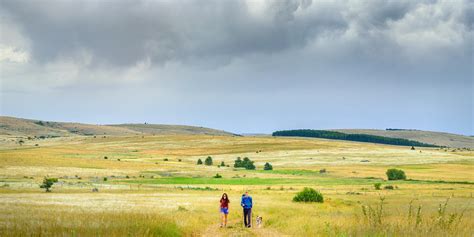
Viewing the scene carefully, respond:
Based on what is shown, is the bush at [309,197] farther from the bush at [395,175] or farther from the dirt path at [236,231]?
the bush at [395,175]

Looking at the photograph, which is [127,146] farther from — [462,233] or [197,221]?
[462,233]

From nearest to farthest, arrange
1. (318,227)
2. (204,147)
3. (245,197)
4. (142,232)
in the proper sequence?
1. (142,232)
2. (318,227)
3. (245,197)
4. (204,147)

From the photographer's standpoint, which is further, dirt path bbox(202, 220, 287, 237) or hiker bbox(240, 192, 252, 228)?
hiker bbox(240, 192, 252, 228)

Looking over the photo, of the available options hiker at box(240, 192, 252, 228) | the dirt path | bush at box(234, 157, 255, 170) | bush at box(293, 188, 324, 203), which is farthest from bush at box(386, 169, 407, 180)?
the dirt path

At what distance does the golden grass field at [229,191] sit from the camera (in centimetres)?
2244

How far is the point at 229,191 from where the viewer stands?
67.7 m

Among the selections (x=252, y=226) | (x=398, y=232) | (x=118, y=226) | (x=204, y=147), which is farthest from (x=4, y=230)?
(x=204, y=147)

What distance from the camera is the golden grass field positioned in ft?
73.6

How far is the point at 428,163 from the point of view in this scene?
14112cm

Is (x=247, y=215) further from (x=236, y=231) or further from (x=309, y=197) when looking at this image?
(x=309, y=197)

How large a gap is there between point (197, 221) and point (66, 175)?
7100cm

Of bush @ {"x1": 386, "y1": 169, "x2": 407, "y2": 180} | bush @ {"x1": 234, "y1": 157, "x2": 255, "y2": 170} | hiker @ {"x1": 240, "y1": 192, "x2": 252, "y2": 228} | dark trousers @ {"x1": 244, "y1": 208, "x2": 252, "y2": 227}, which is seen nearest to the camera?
hiker @ {"x1": 240, "y1": 192, "x2": 252, "y2": 228}

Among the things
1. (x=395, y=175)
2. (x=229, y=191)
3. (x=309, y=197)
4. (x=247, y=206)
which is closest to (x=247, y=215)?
(x=247, y=206)

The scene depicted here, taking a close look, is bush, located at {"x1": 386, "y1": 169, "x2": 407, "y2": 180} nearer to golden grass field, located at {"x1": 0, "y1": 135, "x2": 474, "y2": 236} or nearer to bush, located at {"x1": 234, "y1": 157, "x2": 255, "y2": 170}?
golden grass field, located at {"x1": 0, "y1": 135, "x2": 474, "y2": 236}
